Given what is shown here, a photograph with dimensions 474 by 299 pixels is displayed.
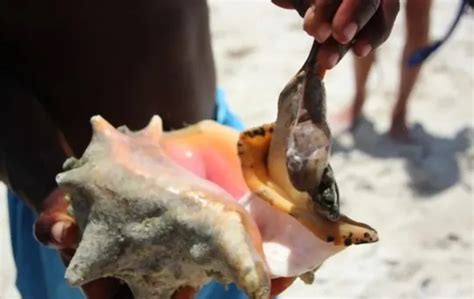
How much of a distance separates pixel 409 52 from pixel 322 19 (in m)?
2.09

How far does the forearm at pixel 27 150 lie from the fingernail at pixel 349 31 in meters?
0.49

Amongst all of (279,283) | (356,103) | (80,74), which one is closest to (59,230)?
(279,283)

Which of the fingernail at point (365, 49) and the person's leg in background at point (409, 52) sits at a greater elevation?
the fingernail at point (365, 49)

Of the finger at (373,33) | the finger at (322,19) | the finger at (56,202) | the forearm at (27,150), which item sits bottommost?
the finger at (56,202)

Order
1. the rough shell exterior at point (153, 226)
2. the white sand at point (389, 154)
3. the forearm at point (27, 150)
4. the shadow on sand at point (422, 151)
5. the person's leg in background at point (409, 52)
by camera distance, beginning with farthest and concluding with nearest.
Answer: the person's leg in background at point (409, 52) < the shadow on sand at point (422, 151) < the white sand at point (389, 154) < the forearm at point (27, 150) < the rough shell exterior at point (153, 226)

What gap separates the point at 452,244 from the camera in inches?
105

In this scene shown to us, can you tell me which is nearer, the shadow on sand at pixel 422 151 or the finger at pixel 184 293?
the finger at pixel 184 293

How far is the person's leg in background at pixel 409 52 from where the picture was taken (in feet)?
10.1

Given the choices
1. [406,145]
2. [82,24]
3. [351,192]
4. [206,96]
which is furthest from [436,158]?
[82,24]

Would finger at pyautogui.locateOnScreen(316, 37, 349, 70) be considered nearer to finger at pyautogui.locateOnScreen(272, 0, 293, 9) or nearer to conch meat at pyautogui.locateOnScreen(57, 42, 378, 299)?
conch meat at pyautogui.locateOnScreen(57, 42, 378, 299)

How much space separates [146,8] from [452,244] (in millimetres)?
1396

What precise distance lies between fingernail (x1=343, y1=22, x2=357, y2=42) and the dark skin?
493mm

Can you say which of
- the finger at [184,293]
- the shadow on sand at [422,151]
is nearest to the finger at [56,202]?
the finger at [184,293]

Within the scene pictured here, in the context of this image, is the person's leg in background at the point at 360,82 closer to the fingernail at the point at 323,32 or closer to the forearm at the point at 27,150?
the forearm at the point at 27,150
